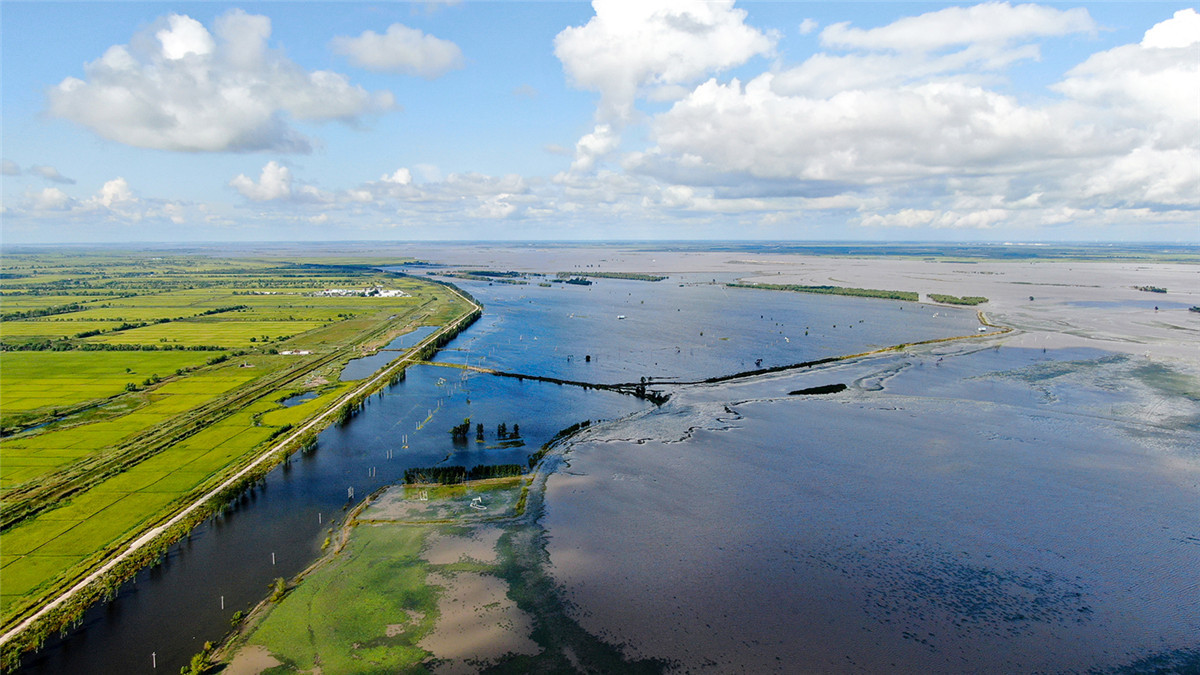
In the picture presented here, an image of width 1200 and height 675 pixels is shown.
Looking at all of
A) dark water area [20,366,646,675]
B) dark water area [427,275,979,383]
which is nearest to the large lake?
dark water area [20,366,646,675]

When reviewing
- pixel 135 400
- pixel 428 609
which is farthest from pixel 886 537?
pixel 135 400

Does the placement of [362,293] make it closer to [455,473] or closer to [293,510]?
[455,473]

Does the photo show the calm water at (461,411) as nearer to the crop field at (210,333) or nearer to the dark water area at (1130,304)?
the crop field at (210,333)

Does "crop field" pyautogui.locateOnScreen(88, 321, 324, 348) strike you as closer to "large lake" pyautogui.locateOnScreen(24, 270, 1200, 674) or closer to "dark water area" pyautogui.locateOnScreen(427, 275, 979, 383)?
"dark water area" pyautogui.locateOnScreen(427, 275, 979, 383)

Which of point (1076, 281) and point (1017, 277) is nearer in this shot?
point (1076, 281)

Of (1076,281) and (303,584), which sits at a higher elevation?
(1076,281)

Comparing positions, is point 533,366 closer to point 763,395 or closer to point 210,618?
point 763,395

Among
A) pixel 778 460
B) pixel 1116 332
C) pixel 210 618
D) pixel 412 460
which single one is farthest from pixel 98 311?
pixel 1116 332
